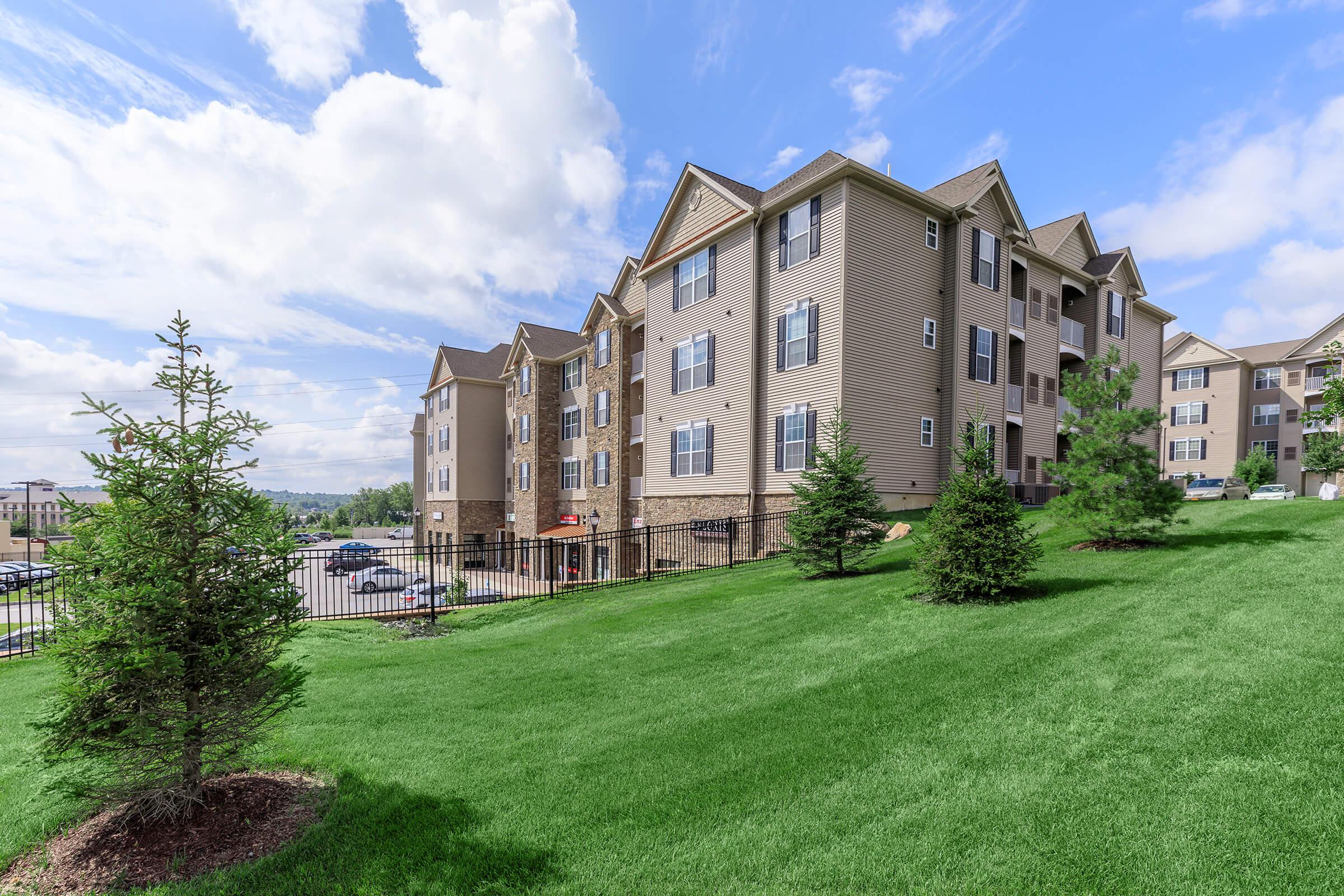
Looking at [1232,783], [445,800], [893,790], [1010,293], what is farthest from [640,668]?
[1010,293]

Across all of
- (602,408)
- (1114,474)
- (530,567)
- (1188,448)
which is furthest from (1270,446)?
(530,567)

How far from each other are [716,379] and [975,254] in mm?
9382

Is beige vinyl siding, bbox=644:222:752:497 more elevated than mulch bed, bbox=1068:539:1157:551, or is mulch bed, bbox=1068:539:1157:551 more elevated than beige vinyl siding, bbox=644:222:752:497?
beige vinyl siding, bbox=644:222:752:497

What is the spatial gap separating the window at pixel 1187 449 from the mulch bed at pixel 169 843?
179ft

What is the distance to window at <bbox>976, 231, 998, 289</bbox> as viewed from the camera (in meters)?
20.1

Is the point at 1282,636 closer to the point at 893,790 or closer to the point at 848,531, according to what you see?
the point at 893,790

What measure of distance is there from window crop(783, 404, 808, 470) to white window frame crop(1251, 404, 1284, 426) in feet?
149

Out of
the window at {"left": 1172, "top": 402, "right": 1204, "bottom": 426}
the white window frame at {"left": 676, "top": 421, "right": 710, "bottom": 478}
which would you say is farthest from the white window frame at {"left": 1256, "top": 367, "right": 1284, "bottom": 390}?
the white window frame at {"left": 676, "top": 421, "right": 710, "bottom": 478}

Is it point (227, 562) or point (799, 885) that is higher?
point (227, 562)

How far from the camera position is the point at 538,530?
33.4m

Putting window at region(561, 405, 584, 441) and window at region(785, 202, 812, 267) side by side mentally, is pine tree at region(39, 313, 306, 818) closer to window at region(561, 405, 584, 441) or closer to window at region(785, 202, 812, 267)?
window at region(785, 202, 812, 267)

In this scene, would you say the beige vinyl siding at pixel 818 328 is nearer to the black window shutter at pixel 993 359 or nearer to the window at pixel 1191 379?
the black window shutter at pixel 993 359

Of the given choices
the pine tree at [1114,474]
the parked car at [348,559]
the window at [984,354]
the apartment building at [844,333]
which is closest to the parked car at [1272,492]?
the apartment building at [844,333]

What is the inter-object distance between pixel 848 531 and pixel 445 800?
10129mm
